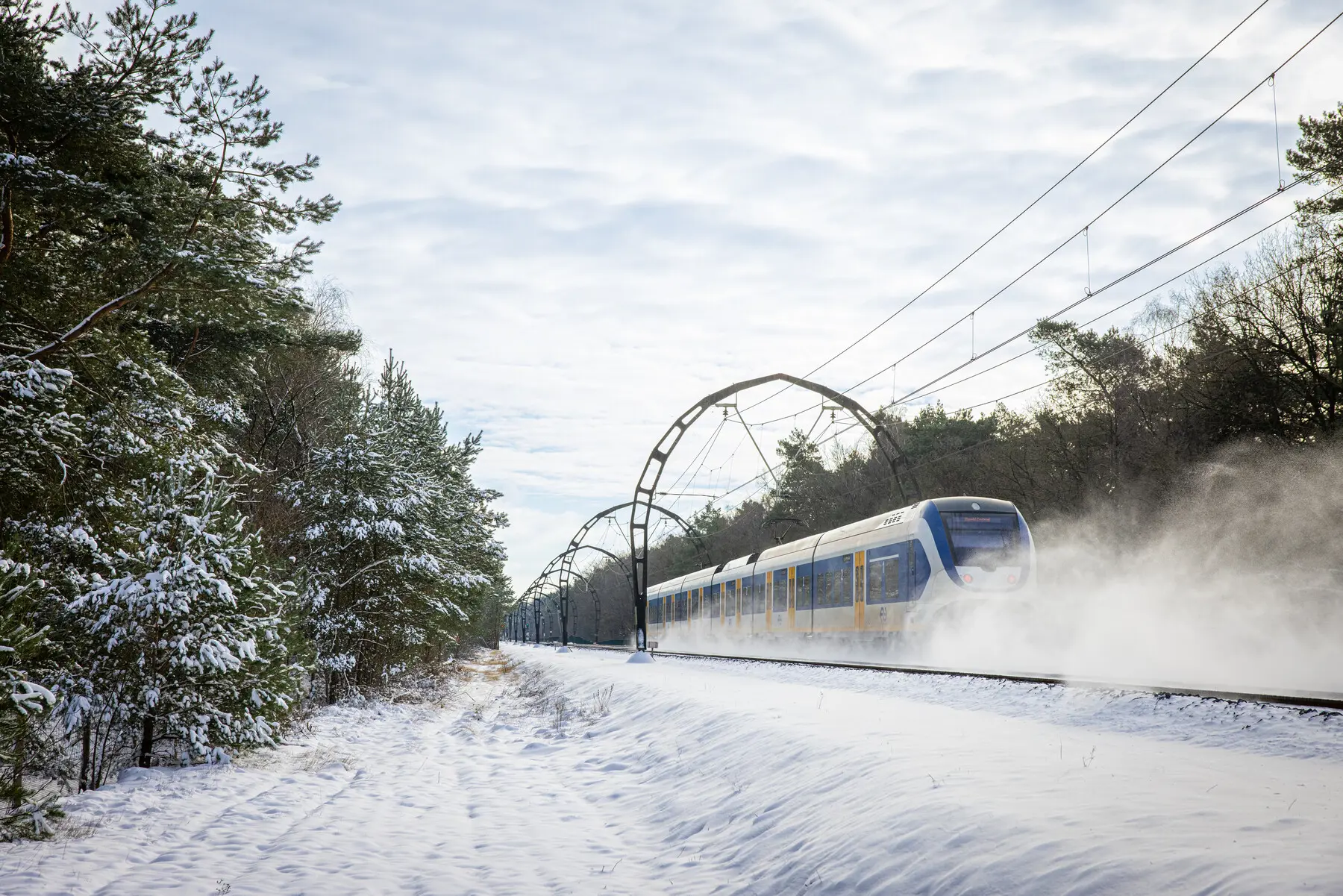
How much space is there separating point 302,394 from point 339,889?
23.3 meters

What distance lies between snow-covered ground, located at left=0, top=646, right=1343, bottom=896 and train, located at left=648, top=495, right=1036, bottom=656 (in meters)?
6.75

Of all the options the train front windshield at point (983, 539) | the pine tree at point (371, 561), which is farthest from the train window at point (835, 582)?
the pine tree at point (371, 561)

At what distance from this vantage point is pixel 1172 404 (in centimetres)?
3259

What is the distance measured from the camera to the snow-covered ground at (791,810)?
5.40 metres

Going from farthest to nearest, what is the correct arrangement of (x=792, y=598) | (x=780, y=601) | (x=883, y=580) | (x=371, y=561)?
(x=780, y=601) < (x=792, y=598) < (x=883, y=580) < (x=371, y=561)

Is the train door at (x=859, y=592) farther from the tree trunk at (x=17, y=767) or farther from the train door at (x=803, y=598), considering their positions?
the tree trunk at (x=17, y=767)

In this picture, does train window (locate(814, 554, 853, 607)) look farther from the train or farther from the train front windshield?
the train front windshield

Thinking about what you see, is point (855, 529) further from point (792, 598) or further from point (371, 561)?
point (371, 561)

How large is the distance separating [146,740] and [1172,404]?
1248 inches

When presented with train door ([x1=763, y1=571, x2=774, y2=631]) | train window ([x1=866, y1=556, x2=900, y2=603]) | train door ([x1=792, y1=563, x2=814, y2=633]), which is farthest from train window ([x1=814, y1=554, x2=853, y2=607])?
train door ([x1=763, y1=571, x2=774, y2=631])

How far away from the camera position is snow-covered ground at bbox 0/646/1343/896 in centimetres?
540

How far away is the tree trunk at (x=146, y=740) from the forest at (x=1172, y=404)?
2079 cm

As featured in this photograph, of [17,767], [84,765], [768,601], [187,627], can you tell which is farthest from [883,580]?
[17,767]

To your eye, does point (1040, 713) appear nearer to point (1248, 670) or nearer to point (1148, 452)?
point (1248, 670)
